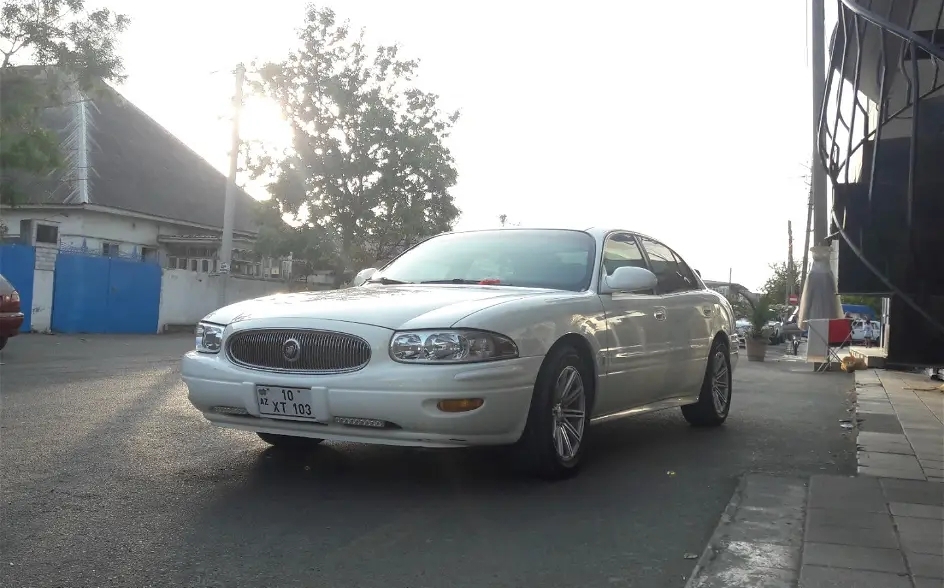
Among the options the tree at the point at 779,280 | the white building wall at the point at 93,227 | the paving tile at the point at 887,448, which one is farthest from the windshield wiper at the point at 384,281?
the tree at the point at 779,280

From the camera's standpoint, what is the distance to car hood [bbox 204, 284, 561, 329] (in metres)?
4.69

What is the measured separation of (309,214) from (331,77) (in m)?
4.45

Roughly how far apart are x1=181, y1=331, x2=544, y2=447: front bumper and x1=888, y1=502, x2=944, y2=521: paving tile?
1.86 metres

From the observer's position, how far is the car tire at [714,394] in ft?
24.0

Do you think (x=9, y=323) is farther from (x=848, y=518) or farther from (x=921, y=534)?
(x=921, y=534)

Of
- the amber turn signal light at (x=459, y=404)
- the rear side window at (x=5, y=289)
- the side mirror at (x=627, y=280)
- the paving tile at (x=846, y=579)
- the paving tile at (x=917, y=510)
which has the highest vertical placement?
the side mirror at (x=627, y=280)

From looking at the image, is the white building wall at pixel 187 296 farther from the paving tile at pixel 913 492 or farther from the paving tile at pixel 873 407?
the paving tile at pixel 913 492

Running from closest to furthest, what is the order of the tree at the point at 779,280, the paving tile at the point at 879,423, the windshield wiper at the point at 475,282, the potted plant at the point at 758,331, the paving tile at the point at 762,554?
the paving tile at the point at 762,554, the windshield wiper at the point at 475,282, the paving tile at the point at 879,423, the potted plant at the point at 758,331, the tree at the point at 779,280

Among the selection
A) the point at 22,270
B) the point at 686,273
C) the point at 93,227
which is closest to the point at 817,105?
the point at 686,273

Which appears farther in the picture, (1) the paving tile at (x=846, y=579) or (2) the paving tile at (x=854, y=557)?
(2) the paving tile at (x=854, y=557)

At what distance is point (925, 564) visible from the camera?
3.54m

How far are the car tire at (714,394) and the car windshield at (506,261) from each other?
189cm

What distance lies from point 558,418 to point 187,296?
2024 centimetres

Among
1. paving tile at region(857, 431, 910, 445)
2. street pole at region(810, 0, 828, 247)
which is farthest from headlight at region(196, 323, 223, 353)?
street pole at region(810, 0, 828, 247)
